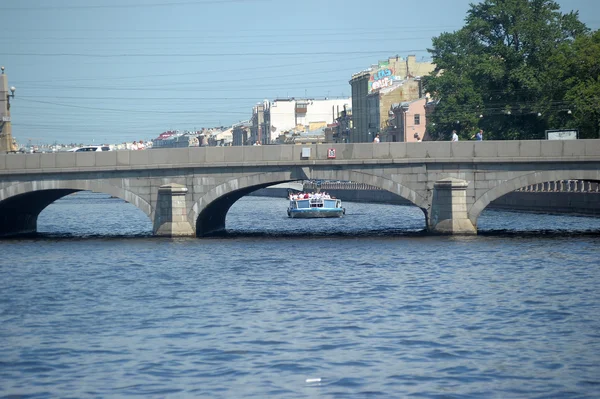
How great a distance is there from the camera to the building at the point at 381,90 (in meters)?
130

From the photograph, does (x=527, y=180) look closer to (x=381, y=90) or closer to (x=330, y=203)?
(x=330, y=203)

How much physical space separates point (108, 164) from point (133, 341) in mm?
27985

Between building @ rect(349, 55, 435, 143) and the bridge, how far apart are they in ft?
242

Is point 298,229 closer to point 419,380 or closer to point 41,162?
point 41,162

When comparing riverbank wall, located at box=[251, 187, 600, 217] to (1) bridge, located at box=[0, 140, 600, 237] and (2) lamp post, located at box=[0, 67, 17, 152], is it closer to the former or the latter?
(1) bridge, located at box=[0, 140, 600, 237]

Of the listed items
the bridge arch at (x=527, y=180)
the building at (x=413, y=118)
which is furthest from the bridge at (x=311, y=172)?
the building at (x=413, y=118)

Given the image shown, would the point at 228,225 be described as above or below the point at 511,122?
below

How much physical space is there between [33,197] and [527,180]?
27.1 meters

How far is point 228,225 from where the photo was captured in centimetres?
7200

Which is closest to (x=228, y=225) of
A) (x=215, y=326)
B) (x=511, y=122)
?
(x=511, y=122)

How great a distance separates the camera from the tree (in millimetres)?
79875

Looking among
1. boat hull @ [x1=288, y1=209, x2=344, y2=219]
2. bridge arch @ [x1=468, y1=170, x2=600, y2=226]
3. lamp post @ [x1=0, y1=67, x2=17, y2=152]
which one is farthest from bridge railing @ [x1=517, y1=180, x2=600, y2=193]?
lamp post @ [x1=0, y1=67, x2=17, y2=152]

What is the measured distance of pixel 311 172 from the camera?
53688 mm

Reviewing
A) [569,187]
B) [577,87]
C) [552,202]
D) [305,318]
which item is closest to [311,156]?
[305,318]
